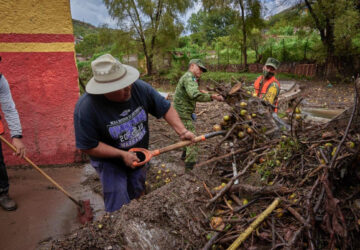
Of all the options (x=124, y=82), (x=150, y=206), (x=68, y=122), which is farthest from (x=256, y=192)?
(x=68, y=122)

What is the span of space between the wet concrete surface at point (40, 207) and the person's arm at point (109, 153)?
1370 mm

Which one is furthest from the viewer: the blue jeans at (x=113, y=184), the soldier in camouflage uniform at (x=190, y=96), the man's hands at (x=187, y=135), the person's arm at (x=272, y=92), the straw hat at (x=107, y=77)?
the person's arm at (x=272, y=92)

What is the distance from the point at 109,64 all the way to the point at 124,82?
222 mm

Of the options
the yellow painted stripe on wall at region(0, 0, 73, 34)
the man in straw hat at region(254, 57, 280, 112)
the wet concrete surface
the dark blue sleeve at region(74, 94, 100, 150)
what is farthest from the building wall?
the man in straw hat at region(254, 57, 280, 112)

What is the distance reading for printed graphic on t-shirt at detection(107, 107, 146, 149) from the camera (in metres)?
2.55

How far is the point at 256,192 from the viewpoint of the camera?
1.90 m

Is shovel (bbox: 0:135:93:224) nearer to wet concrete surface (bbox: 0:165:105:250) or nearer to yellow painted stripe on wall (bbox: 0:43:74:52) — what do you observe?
wet concrete surface (bbox: 0:165:105:250)

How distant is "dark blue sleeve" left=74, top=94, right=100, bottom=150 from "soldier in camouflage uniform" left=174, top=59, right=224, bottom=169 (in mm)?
1905

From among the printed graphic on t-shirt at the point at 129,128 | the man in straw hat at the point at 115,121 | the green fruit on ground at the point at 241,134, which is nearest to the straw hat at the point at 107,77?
the man in straw hat at the point at 115,121

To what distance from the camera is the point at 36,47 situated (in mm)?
4297

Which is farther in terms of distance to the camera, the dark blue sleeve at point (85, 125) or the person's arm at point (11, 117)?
the person's arm at point (11, 117)

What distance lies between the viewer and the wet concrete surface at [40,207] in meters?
3.02

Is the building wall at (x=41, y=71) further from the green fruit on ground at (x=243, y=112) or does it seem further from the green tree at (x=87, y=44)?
the green tree at (x=87, y=44)

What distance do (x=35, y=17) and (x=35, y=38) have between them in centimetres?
35
